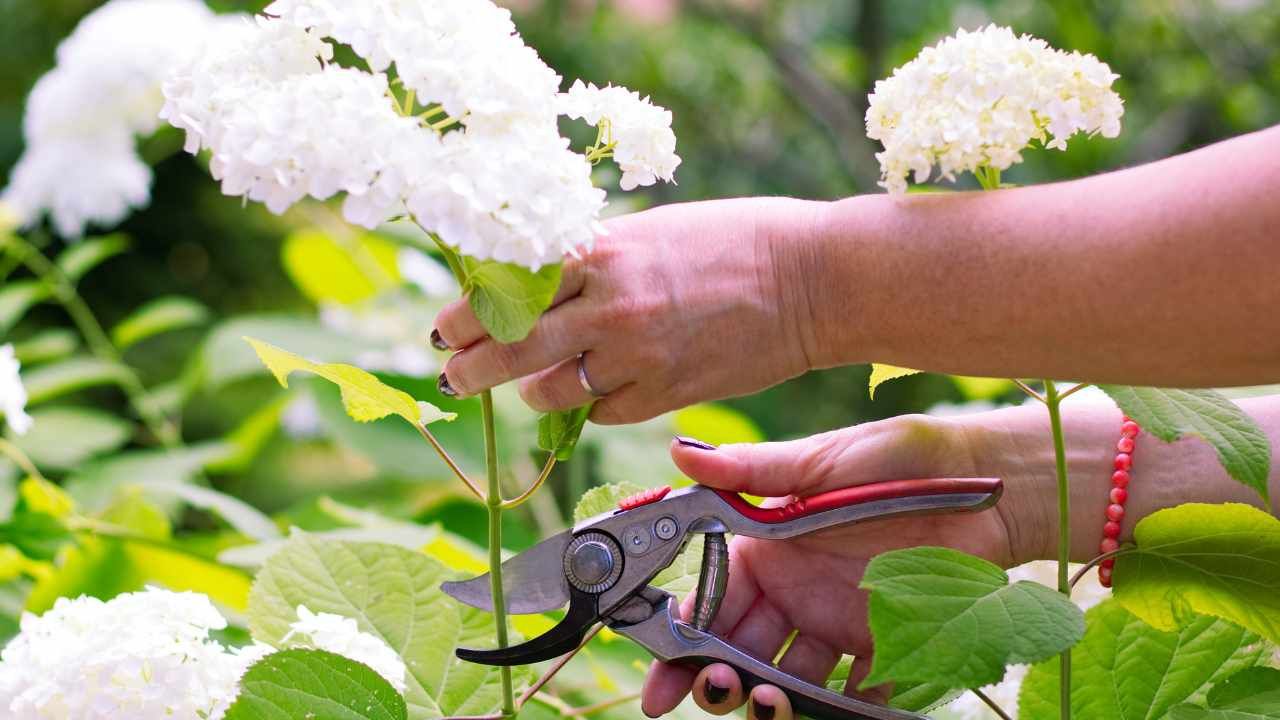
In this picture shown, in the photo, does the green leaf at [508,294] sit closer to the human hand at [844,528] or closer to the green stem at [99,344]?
the human hand at [844,528]

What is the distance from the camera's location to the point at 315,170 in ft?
2.02

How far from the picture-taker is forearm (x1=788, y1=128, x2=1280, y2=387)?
0.62m

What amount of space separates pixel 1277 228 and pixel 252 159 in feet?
1.73

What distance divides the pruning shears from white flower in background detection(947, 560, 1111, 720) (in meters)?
0.24

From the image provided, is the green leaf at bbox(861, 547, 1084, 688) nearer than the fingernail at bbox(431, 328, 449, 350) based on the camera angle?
Yes

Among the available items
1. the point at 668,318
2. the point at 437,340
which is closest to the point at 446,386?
the point at 437,340

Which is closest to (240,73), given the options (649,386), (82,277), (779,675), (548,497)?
(649,386)

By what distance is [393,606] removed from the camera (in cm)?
94

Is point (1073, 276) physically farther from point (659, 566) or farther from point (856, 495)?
point (659, 566)

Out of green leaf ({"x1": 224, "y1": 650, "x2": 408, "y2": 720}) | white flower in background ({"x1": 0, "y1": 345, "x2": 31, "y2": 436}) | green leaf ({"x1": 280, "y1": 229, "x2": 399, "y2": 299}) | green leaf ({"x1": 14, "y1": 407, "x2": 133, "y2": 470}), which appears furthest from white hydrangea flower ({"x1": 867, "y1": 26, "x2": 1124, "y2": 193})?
green leaf ({"x1": 280, "y1": 229, "x2": 399, "y2": 299})

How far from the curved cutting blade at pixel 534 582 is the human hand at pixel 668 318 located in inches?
5.6

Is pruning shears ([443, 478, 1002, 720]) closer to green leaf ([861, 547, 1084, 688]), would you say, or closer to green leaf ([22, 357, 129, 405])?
green leaf ([861, 547, 1084, 688])

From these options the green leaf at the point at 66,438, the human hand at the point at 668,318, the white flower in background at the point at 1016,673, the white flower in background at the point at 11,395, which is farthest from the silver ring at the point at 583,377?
the green leaf at the point at 66,438

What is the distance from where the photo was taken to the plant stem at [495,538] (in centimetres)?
74
